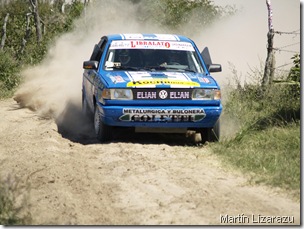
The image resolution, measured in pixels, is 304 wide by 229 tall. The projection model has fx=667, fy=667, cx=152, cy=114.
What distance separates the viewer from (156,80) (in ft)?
30.5

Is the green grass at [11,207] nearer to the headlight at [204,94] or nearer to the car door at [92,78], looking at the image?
the headlight at [204,94]

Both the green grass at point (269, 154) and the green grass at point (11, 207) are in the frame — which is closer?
the green grass at point (11, 207)

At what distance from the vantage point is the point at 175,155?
8758mm

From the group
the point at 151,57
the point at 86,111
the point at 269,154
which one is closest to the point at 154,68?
the point at 151,57

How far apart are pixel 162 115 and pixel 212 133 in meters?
0.86

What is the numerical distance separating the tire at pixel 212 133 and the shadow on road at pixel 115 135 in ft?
0.82

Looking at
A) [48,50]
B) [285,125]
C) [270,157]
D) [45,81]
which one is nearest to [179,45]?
[285,125]

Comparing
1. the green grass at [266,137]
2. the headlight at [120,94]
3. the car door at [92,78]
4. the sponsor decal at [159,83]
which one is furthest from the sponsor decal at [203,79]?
the car door at [92,78]

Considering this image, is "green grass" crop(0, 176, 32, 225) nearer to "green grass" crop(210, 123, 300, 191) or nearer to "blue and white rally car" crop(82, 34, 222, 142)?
"green grass" crop(210, 123, 300, 191)

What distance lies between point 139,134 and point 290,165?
3.42 m

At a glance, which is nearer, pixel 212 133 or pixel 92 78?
pixel 212 133

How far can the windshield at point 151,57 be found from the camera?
399 inches

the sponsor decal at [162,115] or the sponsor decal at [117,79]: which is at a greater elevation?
the sponsor decal at [117,79]

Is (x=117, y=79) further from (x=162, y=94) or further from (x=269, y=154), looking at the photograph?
(x=269, y=154)
